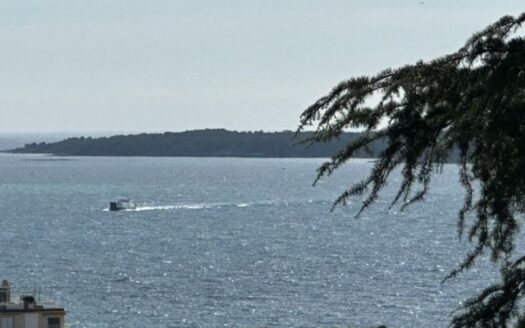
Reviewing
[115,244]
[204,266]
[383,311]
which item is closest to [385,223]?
[115,244]

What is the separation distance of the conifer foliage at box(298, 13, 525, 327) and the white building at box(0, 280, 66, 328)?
34726 mm

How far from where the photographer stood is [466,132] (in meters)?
8.46

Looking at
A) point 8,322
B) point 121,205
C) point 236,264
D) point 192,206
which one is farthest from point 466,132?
point 192,206

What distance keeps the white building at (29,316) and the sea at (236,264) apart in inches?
347

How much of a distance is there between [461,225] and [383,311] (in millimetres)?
60452

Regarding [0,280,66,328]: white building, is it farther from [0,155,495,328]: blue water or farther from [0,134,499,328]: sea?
[0,155,495,328]: blue water

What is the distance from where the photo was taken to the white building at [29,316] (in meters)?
42.9

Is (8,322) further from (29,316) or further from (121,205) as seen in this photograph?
(121,205)

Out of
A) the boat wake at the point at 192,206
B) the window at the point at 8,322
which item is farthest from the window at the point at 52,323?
the boat wake at the point at 192,206

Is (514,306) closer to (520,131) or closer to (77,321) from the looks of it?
(520,131)

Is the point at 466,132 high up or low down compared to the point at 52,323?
up

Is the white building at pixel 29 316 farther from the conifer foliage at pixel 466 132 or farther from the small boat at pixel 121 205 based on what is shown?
the small boat at pixel 121 205

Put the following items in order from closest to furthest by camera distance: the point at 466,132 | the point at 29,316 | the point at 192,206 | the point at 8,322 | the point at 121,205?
the point at 466,132
the point at 8,322
the point at 29,316
the point at 121,205
the point at 192,206

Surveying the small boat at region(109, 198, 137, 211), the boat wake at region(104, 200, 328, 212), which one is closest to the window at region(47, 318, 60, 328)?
the small boat at region(109, 198, 137, 211)
